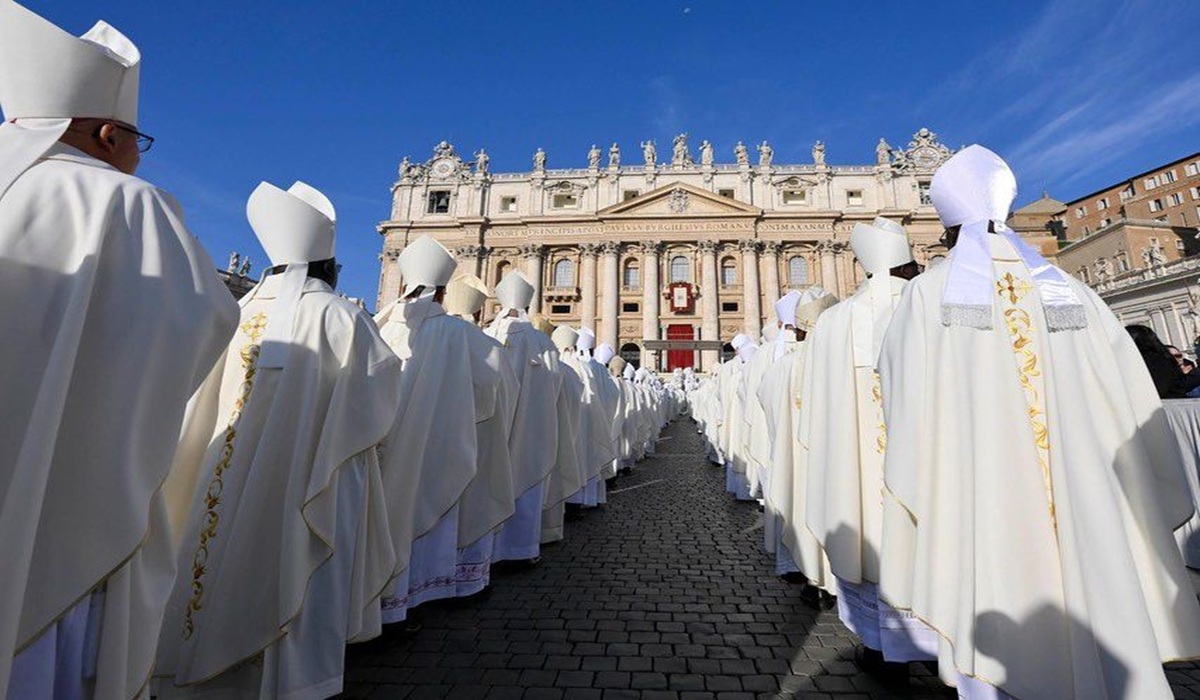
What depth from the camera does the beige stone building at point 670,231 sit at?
38875 millimetres

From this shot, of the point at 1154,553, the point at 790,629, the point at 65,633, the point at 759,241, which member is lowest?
the point at 790,629

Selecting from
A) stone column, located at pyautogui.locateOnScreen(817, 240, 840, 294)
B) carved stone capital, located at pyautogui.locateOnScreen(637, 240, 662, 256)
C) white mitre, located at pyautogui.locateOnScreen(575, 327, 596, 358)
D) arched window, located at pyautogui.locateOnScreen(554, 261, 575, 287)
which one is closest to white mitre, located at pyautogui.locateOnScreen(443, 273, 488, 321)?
white mitre, located at pyautogui.locateOnScreen(575, 327, 596, 358)

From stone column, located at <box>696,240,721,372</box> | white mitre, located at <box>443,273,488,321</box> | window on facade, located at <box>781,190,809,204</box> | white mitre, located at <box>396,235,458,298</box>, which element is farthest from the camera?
window on facade, located at <box>781,190,809,204</box>

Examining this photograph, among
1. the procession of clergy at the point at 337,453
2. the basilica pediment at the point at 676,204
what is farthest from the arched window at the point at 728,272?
the procession of clergy at the point at 337,453

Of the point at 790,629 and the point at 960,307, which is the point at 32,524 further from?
the point at 790,629

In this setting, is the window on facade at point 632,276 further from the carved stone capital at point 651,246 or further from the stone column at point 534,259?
the stone column at point 534,259

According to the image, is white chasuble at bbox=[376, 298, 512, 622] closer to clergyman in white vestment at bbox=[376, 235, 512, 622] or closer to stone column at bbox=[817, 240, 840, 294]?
clergyman in white vestment at bbox=[376, 235, 512, 622]

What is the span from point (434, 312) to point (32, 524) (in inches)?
111

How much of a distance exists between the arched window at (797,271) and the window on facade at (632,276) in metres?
11.3

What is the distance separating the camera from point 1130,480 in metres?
1.87

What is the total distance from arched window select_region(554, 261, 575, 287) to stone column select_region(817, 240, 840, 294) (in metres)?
19.0

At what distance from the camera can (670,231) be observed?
132ft

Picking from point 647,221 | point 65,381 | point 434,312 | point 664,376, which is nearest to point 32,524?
point 65,381

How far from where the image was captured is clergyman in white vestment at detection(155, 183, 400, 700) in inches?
87.8
